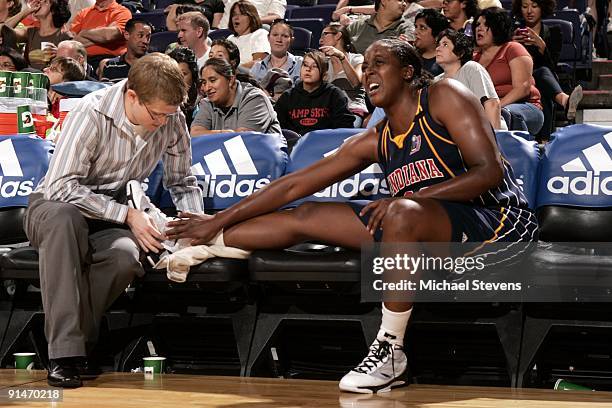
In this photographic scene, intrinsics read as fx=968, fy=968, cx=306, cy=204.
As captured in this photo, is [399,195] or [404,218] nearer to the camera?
[404,218]

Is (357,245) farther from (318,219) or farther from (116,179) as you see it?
(116,179)

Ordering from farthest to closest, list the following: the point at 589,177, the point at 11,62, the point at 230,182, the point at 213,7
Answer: the point at 213,7
the point at 11,62
the point at 230,182
the point at 589,177

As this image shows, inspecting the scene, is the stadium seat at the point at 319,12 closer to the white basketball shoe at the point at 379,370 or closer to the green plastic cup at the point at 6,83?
the green plastic cup at the point at 6,83

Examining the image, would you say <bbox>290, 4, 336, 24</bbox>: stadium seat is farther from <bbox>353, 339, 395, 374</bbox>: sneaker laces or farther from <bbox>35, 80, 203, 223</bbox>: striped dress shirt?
<bbox>353, 339, 395, 374</bbox>: sneaker laces

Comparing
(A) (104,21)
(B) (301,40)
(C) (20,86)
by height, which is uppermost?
(A) (104,21)

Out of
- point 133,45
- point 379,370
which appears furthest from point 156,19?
point 379,370

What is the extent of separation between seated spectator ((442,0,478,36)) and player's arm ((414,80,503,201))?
357 centimetres

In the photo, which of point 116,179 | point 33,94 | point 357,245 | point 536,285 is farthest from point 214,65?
point 536,285

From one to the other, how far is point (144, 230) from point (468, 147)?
116 centimetres

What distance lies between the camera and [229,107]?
5.05 m

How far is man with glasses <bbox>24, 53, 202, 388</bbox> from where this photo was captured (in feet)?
10.5

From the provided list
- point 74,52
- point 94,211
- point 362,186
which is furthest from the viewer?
point 74,52

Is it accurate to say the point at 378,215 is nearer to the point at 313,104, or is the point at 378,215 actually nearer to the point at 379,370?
the point at 379,370

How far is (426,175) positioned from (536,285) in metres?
0.53
